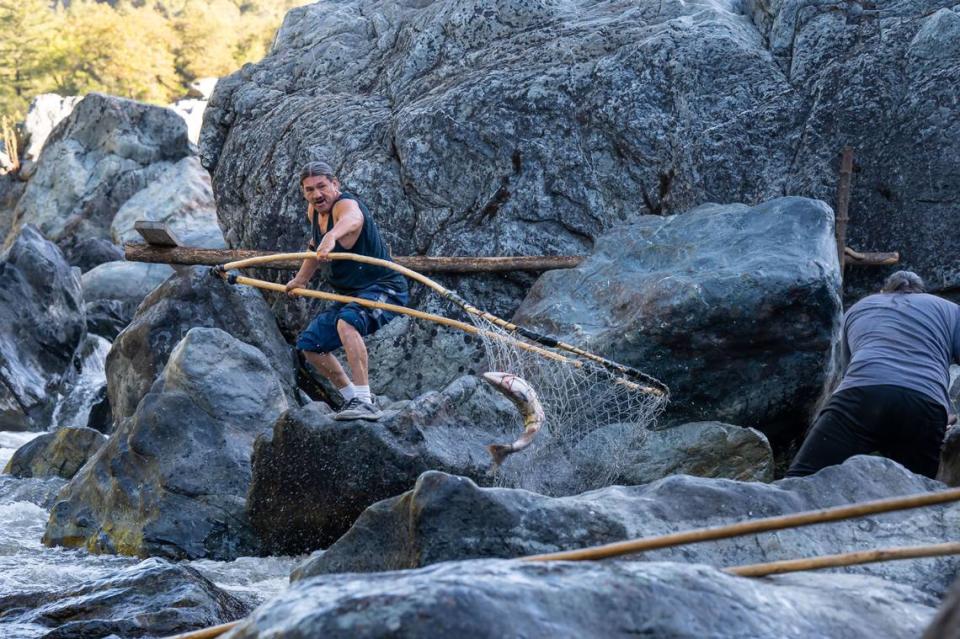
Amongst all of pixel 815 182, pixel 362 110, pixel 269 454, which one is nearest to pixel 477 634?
pixel 269 454

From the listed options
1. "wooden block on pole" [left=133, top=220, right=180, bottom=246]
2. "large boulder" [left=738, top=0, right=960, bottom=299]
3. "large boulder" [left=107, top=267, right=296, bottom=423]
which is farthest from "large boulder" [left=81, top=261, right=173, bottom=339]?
"large boulder" [left=738, top=0, right=960, bottom=299]

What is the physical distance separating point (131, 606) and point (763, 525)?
254cm

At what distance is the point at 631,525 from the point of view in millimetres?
3443

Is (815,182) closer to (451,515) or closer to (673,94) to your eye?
(673,94)

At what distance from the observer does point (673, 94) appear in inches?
406

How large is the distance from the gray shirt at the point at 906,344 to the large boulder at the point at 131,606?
3283mm

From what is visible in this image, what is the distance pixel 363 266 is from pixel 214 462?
1644mm

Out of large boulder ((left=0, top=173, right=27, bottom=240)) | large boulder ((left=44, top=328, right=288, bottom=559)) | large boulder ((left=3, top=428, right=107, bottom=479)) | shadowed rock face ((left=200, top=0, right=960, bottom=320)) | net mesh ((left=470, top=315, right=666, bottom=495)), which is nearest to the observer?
large boulder ((left=44, top=328, right=288, bottom=559))

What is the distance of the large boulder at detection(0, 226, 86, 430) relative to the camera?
1263 centimetres

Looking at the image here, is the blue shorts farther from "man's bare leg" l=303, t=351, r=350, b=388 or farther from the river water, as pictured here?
the river water

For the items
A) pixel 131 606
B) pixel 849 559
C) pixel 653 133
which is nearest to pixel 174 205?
pixel 653 133

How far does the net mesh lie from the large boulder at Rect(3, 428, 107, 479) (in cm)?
361

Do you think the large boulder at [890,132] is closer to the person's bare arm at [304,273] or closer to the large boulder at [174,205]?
the person's bare arm at [304,273]

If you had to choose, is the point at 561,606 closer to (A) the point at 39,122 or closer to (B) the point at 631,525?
(B) the point at 631,525
